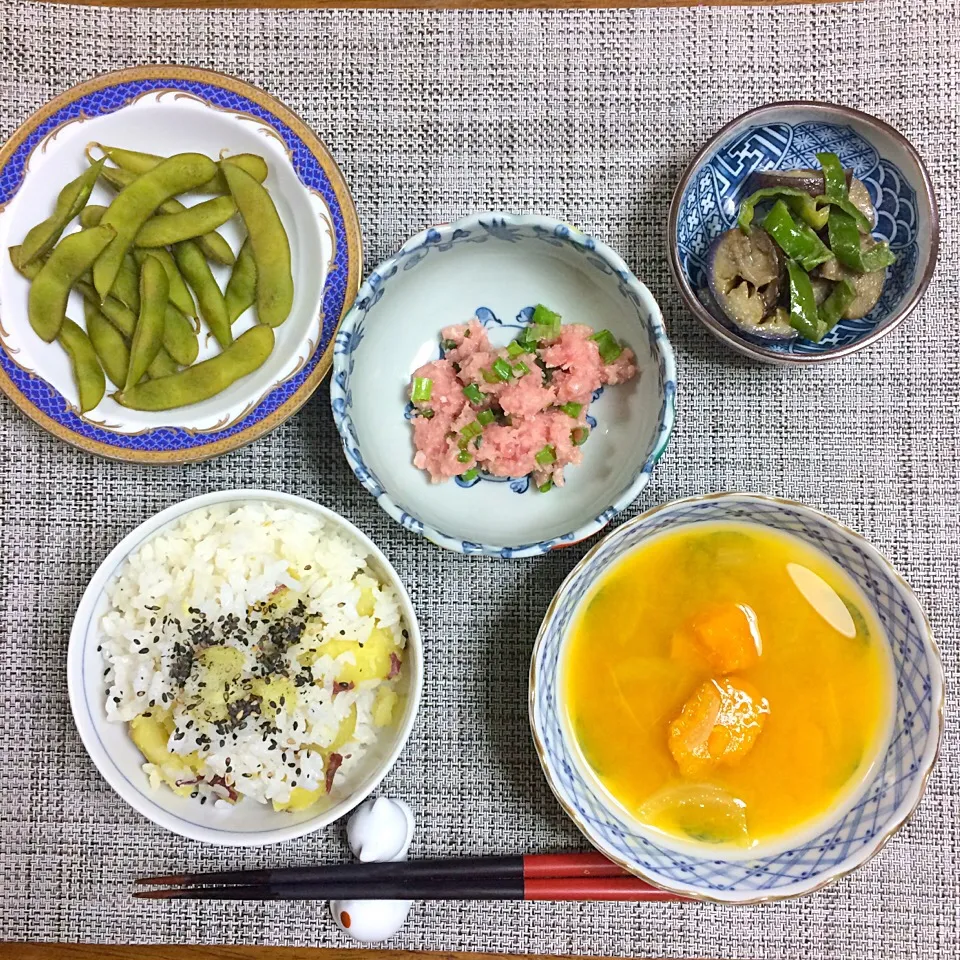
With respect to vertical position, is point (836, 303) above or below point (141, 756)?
above

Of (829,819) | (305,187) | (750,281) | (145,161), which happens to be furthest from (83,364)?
(829,819)

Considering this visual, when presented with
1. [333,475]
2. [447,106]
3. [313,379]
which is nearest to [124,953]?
[333,475]

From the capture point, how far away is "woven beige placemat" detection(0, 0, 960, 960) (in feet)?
6.19

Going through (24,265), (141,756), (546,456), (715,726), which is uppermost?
(24,265)

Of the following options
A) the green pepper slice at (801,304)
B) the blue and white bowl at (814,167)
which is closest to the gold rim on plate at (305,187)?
the blue and white bowl at (814,167)

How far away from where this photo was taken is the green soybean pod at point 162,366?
178 cm

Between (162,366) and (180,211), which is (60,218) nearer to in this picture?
(180,211)

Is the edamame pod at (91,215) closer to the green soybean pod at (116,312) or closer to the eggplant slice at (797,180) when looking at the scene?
the green soybean pod at (116,312)

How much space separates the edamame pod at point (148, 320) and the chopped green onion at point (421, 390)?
588 millimetres

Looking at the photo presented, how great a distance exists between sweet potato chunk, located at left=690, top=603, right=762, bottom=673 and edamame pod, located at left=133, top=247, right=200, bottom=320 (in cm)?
137

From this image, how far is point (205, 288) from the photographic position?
1.77 meters

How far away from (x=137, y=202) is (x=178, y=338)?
307 mm

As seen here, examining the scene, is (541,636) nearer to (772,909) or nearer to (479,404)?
(479,404)

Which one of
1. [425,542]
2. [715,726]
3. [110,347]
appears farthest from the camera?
[425,542]
